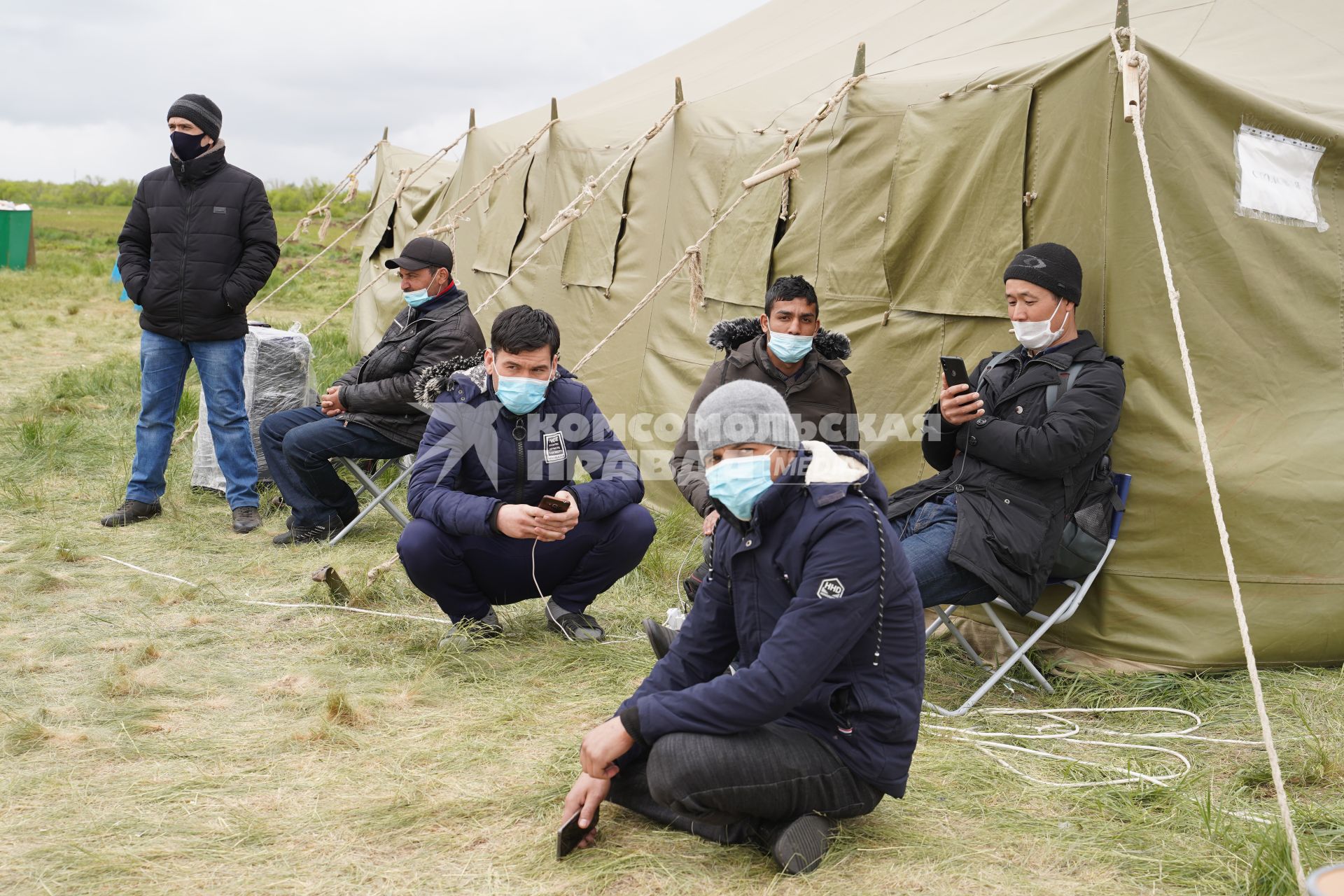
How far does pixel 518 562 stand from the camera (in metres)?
4.13

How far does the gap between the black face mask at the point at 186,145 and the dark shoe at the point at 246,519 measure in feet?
5.64

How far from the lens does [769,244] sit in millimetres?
5453

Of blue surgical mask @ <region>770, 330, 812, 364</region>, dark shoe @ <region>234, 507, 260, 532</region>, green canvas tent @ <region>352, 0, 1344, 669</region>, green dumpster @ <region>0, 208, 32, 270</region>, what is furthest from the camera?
green dumpster @ <region>0, 208, 32, 270</region>

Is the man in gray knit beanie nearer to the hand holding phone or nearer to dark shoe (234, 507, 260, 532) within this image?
the hand holding phone

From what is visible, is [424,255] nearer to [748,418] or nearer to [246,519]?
[246,519]

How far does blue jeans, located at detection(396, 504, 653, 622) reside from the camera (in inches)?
157

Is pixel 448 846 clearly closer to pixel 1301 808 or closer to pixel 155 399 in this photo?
pixel 1301 808

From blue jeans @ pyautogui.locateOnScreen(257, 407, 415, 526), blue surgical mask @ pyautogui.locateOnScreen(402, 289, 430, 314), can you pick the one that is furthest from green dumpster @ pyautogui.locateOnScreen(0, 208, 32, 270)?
blue surgical mask @ pyautogui.locateOnScreen(402, 289, 430, 314)

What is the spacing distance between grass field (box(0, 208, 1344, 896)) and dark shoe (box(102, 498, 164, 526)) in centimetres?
41

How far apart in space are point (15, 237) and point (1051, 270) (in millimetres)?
21878

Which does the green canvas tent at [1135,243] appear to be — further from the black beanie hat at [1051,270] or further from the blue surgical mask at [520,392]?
the blue surgical mask at [520,392]

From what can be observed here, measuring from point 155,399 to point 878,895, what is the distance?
4.58 m

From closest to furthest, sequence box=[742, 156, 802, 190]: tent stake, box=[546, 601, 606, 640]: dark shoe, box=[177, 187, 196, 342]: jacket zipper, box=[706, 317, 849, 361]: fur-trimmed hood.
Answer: box=[546, 601, 606, 640]: dark shoe < box=[706, 317, 849, 361]: fur-trimmed hood < box=[742, 156, 802, 190]: tent stake < box=[177, 187, 196, 342]: jacket zipper

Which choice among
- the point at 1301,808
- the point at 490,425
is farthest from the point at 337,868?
the point at 1301,808
